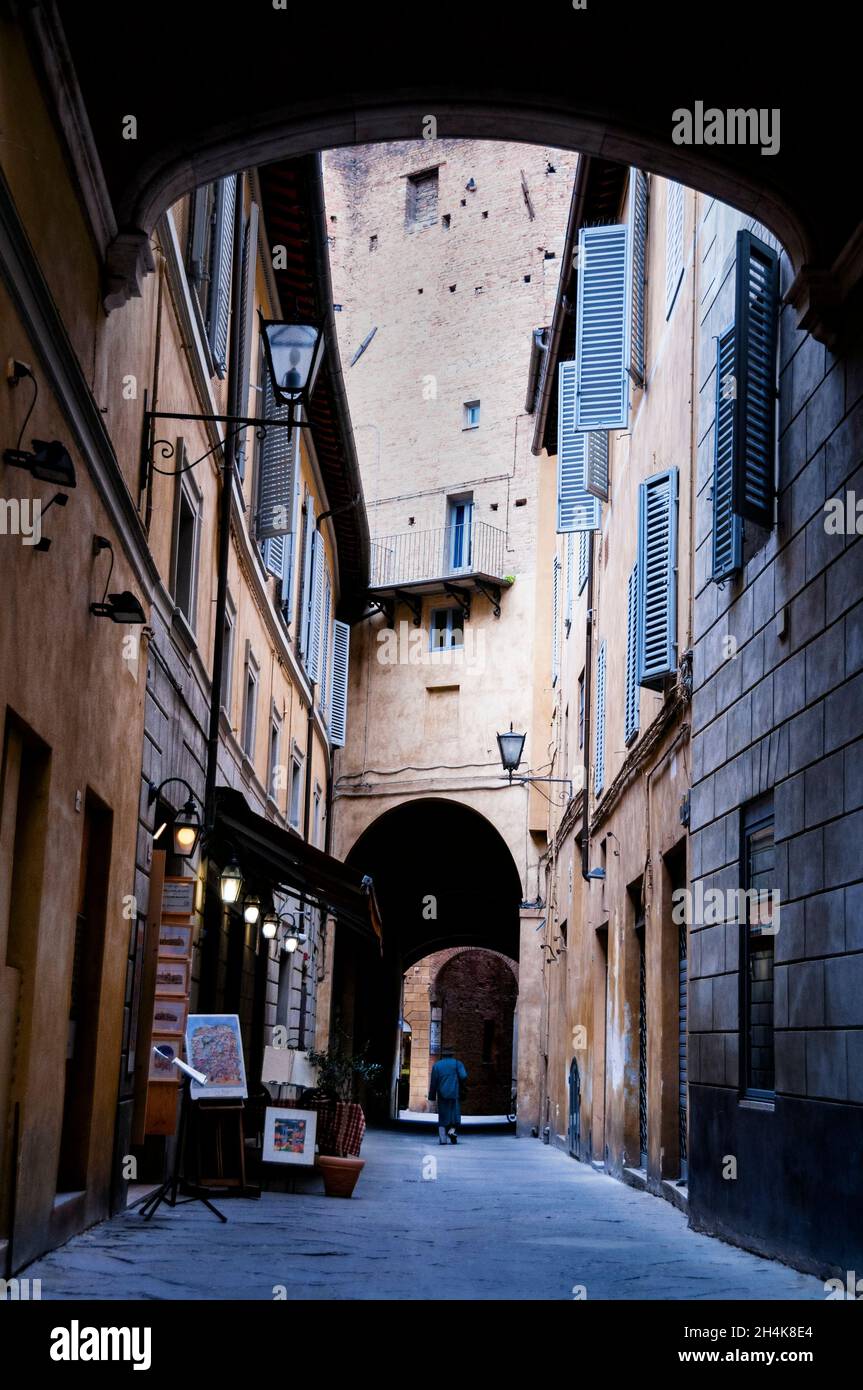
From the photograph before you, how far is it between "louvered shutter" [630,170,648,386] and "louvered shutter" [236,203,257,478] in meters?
3.89

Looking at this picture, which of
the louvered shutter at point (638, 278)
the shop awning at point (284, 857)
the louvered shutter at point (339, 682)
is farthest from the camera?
the louvered shutter at point (339, 682)

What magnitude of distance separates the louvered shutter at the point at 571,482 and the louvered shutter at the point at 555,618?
24.2 feet

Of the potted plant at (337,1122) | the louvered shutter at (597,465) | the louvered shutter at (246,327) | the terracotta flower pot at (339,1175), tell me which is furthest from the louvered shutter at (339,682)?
the terracotta flower pot at (339,1175)

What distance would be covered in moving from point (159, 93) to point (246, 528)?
775 cm

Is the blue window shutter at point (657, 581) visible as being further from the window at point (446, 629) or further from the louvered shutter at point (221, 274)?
the window at point (446, 629)

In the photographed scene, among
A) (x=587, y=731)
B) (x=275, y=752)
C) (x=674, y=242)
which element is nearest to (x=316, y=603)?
(x=275, y=752)

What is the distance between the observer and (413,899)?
38250mm

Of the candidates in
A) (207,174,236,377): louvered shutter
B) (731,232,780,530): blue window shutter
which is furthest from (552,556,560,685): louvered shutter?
(731,232,780,530): blue window shutter

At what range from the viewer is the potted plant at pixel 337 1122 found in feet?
41.2

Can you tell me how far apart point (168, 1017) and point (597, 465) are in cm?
1081

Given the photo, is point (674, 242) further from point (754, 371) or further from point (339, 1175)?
point (339, 1175)

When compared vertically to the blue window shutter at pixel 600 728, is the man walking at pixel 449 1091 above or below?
below

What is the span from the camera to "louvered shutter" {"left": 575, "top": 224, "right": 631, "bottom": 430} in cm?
1589
